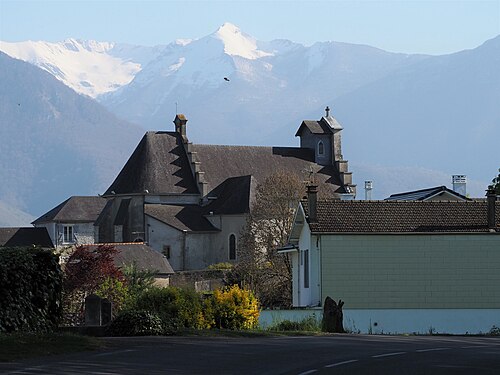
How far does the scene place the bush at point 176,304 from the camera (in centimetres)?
3462

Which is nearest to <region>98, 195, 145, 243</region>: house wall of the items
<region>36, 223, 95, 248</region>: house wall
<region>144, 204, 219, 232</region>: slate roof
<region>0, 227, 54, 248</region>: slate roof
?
<region>144, 204, 219, 232</region>: slate roof

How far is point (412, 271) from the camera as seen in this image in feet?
164

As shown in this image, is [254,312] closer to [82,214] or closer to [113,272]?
[113,272]

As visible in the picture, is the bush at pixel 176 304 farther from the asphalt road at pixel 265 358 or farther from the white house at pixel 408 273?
the white house at pixel 408 273

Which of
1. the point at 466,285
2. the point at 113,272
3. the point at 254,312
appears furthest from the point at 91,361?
the point at 113,272

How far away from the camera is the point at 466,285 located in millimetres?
50312

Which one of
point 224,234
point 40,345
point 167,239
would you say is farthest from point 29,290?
point 167,239

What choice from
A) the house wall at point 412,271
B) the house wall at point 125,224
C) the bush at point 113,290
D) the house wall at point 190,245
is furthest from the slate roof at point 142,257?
the house wall at point 412,271

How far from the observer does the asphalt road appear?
21.8m

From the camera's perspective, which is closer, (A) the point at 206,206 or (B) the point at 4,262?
(B) the point at 4,262

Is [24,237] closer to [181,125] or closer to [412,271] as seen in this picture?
[181,125]

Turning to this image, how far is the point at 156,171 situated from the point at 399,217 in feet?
196

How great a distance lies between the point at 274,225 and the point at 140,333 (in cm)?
5098

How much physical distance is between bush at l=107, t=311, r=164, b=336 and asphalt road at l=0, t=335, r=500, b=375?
4.08 feet
